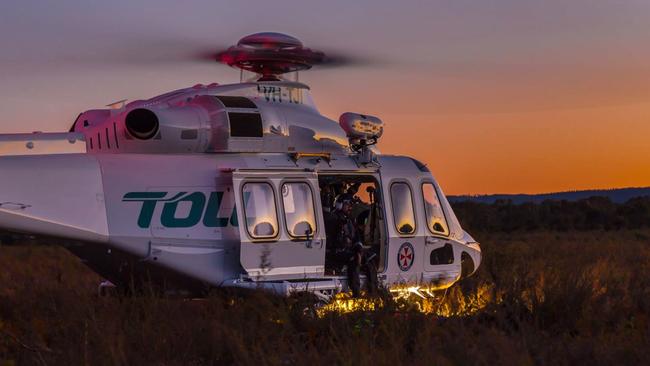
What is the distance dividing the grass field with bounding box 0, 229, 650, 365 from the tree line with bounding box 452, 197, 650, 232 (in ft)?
112

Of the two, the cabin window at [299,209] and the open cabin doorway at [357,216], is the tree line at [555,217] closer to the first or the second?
the open cabin doorway at [357,216]

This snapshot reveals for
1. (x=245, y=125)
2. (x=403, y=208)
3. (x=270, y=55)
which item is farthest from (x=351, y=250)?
(x=270, y=55)

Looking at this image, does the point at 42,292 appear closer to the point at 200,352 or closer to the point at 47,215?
the point at 47,215

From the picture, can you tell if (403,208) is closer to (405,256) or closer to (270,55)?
(405,256)

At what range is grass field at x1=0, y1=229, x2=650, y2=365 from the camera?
859cm

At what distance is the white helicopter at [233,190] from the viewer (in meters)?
11.7

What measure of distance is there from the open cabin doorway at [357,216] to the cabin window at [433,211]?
2.91ft

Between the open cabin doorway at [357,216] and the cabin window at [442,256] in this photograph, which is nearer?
the open cabin doorway at [357,216]

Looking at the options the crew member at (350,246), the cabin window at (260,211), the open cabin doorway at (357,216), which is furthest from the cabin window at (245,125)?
the crew member at (350,246)

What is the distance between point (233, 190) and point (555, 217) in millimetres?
39998

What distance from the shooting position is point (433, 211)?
609 inches

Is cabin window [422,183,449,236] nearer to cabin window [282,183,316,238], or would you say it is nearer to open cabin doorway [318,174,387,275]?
open cabin doorway [318,174,387,275]

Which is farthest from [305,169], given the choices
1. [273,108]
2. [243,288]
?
[243,288]

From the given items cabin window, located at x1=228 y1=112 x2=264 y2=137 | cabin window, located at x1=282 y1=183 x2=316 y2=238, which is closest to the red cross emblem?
cabin window, located at x1=282 y1=183 x2=316 y2=238
